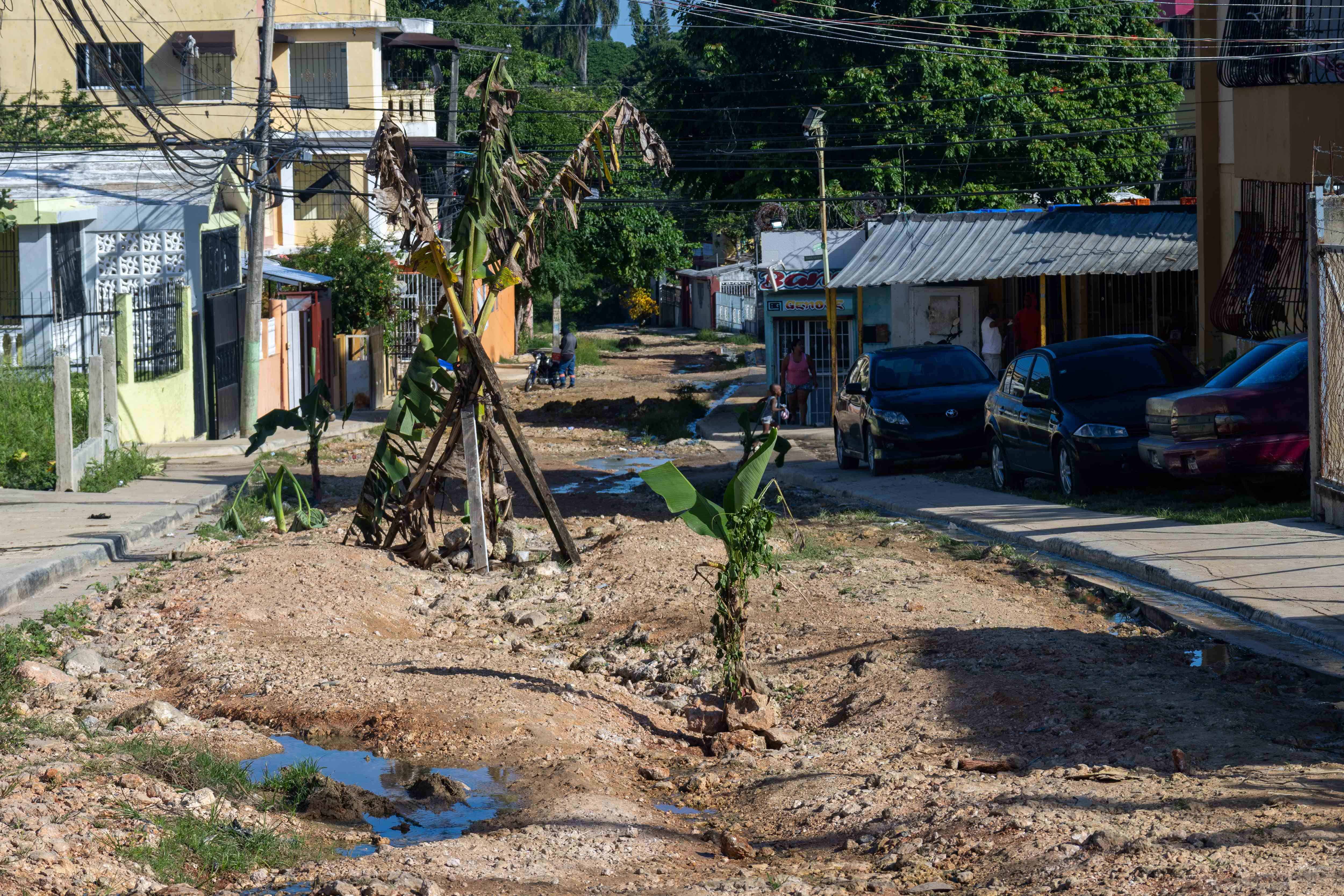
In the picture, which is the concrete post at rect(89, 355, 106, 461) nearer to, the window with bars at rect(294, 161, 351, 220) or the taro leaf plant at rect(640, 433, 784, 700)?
the taro leaf plant at rect(640, 433, 784, 700)

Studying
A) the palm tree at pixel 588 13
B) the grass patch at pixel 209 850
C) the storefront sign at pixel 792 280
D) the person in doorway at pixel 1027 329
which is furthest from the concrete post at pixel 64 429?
the palm tree at pixel 588 13

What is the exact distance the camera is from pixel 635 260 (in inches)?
1992

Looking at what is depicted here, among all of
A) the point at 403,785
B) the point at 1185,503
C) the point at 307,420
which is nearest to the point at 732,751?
the point at 403,785

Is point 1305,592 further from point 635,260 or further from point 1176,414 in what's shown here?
point 635,260

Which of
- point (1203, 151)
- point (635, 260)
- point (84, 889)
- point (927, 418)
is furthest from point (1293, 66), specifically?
point (635, 260)

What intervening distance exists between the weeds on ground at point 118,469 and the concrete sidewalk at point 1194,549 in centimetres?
906

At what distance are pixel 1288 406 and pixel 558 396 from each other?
24.8 metres

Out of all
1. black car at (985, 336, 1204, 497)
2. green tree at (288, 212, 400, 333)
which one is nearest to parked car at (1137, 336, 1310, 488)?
black car at (985, 336, 1204, 497)

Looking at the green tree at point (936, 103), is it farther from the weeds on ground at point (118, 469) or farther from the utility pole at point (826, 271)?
the weeds on ground at point (118, 469)

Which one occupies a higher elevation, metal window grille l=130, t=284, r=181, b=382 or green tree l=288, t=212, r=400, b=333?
green tree l=288, t=212, r=400, b=333

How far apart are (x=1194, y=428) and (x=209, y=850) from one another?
32.5 feet

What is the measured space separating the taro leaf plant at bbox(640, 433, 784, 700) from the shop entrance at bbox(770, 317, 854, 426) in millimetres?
19532

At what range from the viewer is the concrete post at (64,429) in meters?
15.8

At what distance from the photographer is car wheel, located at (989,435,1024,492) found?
16.6 m
